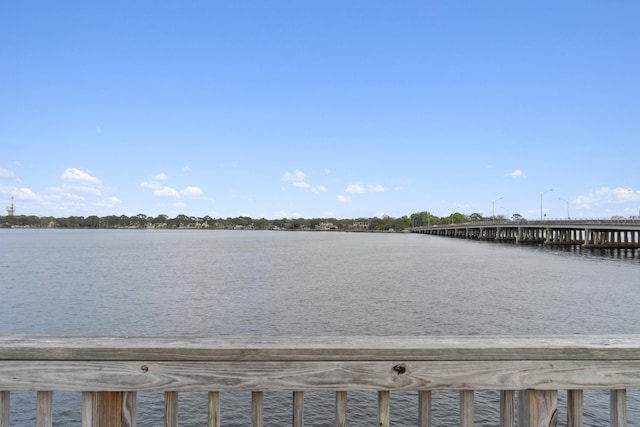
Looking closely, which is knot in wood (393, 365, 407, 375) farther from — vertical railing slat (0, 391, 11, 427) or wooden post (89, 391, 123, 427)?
vertical railing slat (0, 391, 11, 427)

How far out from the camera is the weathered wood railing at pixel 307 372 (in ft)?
8.53

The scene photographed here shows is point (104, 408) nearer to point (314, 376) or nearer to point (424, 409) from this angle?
point (314, 376)

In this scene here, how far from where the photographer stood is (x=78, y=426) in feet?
37.1

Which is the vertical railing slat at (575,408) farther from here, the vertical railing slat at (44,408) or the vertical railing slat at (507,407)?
Answer: the vertical railing slat at (44,408)

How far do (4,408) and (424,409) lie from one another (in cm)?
268

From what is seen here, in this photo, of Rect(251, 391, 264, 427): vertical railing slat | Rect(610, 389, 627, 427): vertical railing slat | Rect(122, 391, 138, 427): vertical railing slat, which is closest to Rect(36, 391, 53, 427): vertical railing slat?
Rect(122, 391, 138, 427): vertical railing slat

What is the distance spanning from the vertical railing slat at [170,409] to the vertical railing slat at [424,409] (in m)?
1.57

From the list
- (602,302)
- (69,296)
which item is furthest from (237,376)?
(69,296)

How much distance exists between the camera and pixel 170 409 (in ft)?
8.64

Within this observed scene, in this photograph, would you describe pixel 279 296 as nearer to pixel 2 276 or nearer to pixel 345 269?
pixel 345 269

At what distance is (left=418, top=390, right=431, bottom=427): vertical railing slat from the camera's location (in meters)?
2.68

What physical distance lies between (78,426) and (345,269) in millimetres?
40848

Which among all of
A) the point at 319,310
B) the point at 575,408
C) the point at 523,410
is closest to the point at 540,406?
the point at 523,410

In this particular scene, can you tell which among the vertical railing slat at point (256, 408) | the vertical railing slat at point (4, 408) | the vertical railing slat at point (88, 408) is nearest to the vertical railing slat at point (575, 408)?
the vertical railing slat at point (256, 408)
